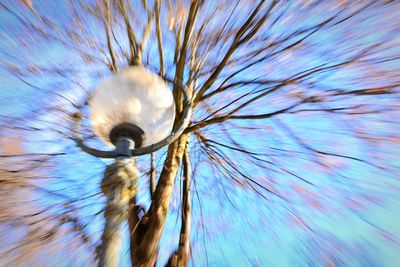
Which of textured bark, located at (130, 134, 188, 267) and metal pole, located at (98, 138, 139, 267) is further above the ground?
metal pole, located at (98, 138, 139, 267)

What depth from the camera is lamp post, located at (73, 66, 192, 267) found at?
1756mm

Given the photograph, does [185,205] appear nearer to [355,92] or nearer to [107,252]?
[107,252]

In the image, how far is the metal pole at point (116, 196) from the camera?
5.26 feet


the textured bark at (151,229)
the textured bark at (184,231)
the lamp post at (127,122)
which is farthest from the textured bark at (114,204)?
the textured bark at (184,231)

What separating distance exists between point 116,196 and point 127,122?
51 cm

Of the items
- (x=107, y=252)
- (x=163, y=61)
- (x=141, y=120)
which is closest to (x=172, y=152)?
(x=163, y=61)

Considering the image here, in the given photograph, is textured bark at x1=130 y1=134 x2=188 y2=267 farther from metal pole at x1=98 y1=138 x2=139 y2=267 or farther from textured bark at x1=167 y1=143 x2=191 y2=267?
metal pole at x1=98 y1=138 x2=139 y2=267

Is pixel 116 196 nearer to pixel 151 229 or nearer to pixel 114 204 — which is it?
pixel 114 204

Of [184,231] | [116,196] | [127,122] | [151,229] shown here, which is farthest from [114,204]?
[184,231]

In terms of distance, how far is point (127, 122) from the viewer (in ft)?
6.33

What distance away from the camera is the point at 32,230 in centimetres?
320

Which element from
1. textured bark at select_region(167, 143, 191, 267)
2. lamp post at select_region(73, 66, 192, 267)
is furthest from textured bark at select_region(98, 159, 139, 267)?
textured bark at select_region(167, 143, 191, 267)

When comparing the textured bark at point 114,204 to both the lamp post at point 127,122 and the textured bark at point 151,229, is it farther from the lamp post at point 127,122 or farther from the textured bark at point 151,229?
the textured bark at point 151,229

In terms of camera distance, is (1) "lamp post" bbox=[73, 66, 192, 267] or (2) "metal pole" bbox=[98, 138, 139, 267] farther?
(1) "lamp post" bbox=[73, 66, 192, 267]
